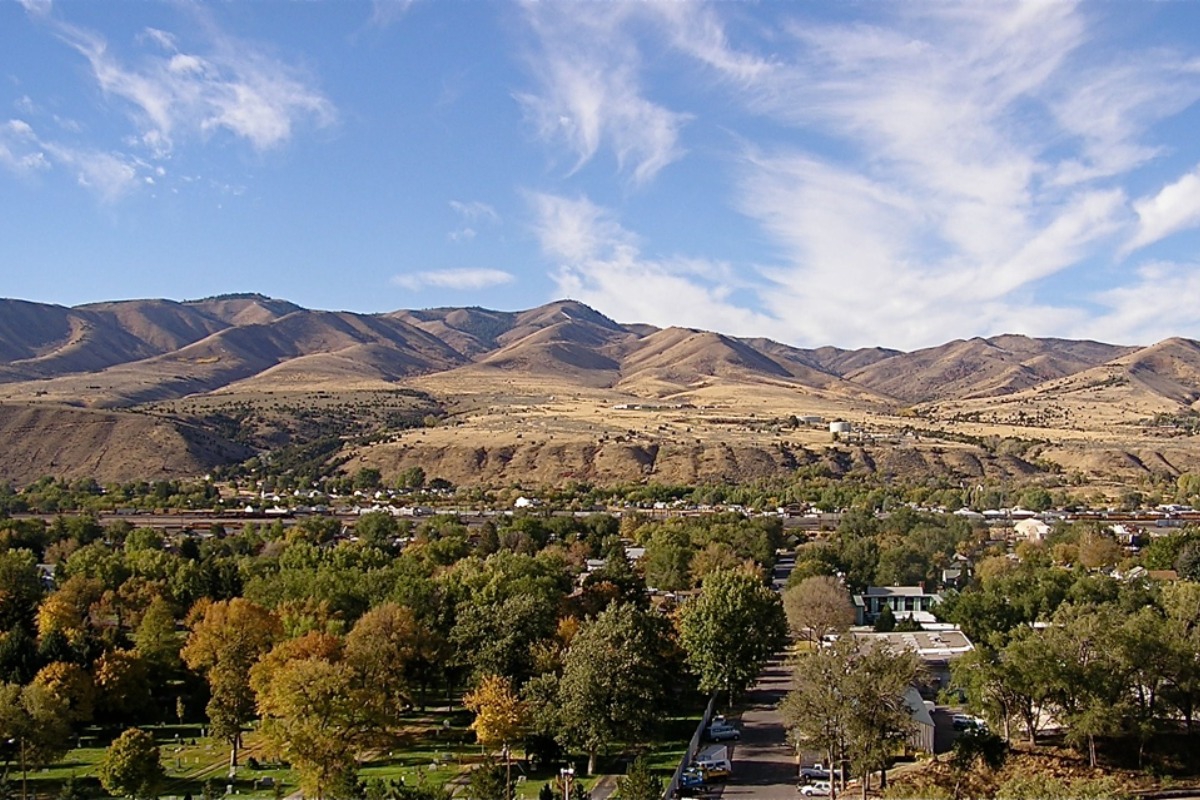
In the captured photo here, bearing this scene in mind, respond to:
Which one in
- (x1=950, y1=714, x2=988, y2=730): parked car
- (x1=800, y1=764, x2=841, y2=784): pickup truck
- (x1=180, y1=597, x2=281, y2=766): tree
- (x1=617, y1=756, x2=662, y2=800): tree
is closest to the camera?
(x1=617, y1=756, x2=662, y2=800): tree

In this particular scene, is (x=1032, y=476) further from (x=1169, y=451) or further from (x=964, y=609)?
(x=964, y=609)

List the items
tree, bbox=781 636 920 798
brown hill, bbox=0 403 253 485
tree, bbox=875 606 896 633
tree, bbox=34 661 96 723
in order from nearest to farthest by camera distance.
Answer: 1. tree, bbox=781 636 920 798
2. tree, bbox=34 661 96 723
3. tree, bbox=875 606 896 633
4. brown hill, bbox=0 403 253 485

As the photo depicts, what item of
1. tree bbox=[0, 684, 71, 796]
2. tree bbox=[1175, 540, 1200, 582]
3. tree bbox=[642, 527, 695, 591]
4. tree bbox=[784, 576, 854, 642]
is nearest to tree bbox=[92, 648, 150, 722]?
tree bbox=[0, 684, 71, 796]

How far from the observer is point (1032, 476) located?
117125mm

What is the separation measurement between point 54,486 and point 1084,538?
9592 cm

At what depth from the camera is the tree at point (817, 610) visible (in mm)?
45344

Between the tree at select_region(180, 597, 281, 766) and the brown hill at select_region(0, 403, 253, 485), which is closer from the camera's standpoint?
the tree at select_region(180, 597, 281, 766)

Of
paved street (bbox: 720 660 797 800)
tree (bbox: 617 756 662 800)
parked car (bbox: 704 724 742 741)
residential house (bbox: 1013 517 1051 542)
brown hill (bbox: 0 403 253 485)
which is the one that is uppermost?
brown hill (bbox: 0 403 253 485)

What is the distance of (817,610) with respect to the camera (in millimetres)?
45719

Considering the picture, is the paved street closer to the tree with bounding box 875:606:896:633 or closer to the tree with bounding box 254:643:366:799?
the tree with bounding box 875:606:896:633

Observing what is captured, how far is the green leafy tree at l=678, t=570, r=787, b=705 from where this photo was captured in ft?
120

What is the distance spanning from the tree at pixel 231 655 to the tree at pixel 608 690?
10.6m

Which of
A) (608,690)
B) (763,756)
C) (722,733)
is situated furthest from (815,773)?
(608,690)

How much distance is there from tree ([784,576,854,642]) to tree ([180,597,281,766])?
75.3 ft
